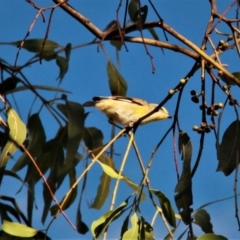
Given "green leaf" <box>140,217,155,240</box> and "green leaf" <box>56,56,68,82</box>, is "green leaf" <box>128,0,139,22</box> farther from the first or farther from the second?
"green leaf" <box>140,217,155,240</box>

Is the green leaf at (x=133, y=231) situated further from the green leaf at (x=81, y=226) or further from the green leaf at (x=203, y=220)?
the green leaf at (x=81, y=226)

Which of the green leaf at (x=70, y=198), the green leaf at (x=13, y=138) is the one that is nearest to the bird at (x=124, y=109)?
the green leaf at (x=70, y=198)

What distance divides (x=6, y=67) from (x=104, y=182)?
1.32ft

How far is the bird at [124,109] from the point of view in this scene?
2.44m

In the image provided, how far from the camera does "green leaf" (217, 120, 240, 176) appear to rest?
53.4 inches

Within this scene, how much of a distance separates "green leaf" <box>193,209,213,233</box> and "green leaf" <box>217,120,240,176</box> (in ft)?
0.35

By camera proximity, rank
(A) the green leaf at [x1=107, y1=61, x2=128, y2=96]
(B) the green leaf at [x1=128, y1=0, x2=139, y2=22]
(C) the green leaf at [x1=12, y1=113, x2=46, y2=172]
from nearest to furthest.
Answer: (B) the green leaf at [x1=128, y1=0, x2=139, y2=22] < (C) the green leaf at [x1=12, y1=113, x2=46, y2=172] < (A) the green leaf at [x1=107, y1=61, x2=128, y2=96]

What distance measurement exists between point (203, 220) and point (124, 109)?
1.20 meters

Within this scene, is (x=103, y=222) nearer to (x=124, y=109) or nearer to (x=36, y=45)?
(x=36, y=45)

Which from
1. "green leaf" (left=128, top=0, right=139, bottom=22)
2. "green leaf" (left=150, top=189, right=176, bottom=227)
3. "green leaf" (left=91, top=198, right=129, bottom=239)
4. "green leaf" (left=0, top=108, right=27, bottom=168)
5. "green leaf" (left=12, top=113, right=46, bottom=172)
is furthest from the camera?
"green leaf" (left=12, top=113, right=46, bottom=172)

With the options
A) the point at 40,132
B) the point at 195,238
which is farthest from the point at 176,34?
the point at 40,132

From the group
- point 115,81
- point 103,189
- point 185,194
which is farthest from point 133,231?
point 115,81

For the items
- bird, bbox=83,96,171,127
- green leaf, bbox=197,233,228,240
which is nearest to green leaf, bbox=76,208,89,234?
green leaf, bbox=197,233,228,240

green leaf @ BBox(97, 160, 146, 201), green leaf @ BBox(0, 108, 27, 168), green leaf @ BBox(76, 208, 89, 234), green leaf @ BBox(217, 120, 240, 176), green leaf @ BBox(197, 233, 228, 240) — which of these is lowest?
green leaf @ BBox(197, 233, 228, 240)
